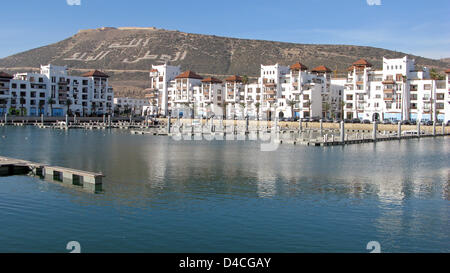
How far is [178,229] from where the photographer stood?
2150 centimetres

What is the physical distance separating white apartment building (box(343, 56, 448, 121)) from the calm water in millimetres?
78398

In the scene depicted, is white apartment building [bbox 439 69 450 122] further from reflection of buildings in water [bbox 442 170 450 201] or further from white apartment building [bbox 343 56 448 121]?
reflection of buildings in water [bbox 442 170 450 201]

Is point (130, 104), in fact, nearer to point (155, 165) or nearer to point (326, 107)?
point (326, 107)

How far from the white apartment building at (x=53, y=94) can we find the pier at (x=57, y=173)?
331ft

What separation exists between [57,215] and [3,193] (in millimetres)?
7222

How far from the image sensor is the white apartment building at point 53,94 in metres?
132

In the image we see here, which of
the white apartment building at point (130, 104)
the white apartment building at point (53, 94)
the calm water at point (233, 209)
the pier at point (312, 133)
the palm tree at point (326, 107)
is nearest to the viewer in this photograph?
the calm water at point (233, 209)

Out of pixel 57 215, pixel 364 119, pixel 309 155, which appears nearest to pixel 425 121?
pixel 364 119

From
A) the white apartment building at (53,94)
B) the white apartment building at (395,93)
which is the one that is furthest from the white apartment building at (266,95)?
the white apartment building at (53,94)

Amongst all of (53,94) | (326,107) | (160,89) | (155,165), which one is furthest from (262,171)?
(160,89)

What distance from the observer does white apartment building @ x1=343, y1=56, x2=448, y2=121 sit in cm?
11612

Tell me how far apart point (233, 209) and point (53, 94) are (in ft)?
411

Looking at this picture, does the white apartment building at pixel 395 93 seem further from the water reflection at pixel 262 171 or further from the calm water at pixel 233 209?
the calm water at pixel 233 209
